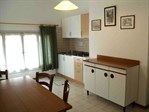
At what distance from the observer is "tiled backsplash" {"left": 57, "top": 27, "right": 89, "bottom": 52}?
15.9ft

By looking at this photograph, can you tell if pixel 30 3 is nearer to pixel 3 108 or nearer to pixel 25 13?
pixel 25 13

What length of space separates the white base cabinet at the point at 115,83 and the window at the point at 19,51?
7.25ft

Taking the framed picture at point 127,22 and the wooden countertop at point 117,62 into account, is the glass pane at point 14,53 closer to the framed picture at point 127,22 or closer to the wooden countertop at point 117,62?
the wooden countertop at point 117,62

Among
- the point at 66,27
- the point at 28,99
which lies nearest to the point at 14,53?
the point at 66,27

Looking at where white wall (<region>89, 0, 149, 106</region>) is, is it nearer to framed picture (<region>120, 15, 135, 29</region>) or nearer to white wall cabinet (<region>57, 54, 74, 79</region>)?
framed picture (<region>120, 15, 135, 29</region>)

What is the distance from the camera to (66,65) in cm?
477

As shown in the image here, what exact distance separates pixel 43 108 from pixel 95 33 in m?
2.71

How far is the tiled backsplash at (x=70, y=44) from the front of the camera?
4.84m

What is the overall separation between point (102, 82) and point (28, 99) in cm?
186

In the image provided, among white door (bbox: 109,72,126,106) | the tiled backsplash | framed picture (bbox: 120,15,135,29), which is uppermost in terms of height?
framed picture (bbox: 120,15,135,29)

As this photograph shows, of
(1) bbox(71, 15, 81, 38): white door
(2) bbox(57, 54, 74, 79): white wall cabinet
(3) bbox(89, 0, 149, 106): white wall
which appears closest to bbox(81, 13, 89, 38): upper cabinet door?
(1) bbox(71, 15, 81, 38): white door

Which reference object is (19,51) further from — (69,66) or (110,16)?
(110,16)

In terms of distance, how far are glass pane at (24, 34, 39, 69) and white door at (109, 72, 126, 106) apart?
2765 mm

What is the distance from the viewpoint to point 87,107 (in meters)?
2.97
